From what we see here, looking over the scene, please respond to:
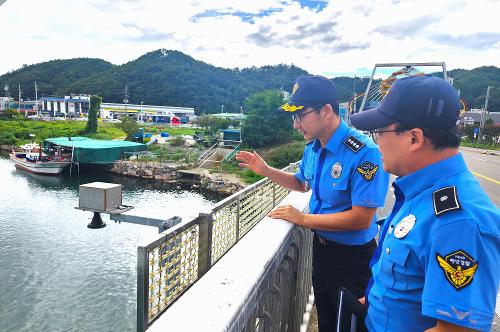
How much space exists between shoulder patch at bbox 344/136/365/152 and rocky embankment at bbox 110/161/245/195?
26401 millimetres

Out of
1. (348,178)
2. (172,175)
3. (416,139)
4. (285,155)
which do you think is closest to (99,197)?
(348,178)

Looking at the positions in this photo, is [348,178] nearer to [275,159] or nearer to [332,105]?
[332,105]

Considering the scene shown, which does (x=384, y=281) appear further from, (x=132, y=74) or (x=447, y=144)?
(x=132, y=74)

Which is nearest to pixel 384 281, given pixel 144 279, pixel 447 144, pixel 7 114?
pixel 447 144

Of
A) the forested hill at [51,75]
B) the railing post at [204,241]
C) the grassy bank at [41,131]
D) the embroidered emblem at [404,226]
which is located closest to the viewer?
the embroidered emblem at [404,226]

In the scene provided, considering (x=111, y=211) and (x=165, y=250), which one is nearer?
(x=165, y=250)

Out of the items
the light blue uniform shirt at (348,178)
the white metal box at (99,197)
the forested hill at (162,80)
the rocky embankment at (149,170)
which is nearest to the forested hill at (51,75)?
the forested hill at (162,80)

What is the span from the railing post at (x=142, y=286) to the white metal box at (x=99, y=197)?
367 centimetres

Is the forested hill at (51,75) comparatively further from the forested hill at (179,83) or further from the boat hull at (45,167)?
the boat hull at (45,167)

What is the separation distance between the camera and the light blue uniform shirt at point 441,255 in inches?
32.0

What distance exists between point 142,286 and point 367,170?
1449 mm

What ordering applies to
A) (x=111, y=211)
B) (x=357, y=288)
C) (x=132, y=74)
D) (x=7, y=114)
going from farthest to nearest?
(x=132, y=74)
(x=7, y=114)
(x=111, y=211)
(x=357, y=288)

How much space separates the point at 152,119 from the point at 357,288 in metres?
83.1

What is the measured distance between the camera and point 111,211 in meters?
5.73
